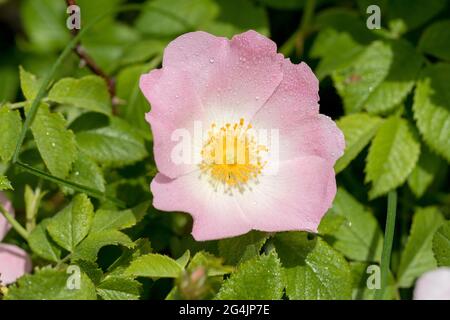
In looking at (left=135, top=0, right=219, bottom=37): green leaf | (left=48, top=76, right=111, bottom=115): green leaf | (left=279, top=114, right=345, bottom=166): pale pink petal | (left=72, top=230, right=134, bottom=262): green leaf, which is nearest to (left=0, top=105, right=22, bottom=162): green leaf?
(left=48, top=76, right=111, bottom=115): green leaf

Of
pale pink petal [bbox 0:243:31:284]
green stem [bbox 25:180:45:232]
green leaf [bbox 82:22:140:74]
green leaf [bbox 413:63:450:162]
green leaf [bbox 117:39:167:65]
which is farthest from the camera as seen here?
green leaf [bbox 82:22:140:74]

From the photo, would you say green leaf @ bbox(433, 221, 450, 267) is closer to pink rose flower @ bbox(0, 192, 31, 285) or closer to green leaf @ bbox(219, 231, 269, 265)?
green leaf @ bbox(219, 231, 269, 265)

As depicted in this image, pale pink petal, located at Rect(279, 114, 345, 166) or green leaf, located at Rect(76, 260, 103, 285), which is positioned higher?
pale pink petal, located at Rect(279, 114, 345, 166)

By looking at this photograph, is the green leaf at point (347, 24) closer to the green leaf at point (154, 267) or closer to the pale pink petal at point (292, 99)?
the pale pink petal at point (292, 99)

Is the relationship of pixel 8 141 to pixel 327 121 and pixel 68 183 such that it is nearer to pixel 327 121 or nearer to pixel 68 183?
pixel 68 183

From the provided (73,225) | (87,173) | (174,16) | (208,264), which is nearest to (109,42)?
(174,16)
